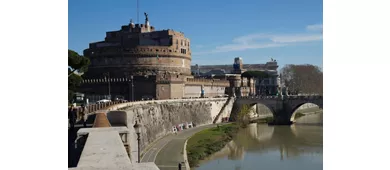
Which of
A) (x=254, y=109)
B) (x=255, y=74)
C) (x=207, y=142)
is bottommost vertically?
(x=207, y=142)

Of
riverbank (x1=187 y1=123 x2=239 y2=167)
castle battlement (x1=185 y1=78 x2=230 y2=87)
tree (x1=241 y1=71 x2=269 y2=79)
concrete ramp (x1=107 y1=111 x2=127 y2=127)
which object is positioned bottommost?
riverbank (x1=187 y1=123 x2=239 y2=167)

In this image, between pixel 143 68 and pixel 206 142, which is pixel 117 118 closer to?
pixel 206 142

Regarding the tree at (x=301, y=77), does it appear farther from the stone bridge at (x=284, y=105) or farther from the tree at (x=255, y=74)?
the tree at (x=255, y=74)

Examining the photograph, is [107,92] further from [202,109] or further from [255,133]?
[255,133]

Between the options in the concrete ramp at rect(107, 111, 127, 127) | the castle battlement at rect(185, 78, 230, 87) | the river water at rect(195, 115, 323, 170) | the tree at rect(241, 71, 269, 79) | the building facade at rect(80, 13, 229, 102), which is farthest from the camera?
the tree at rect(241, 71, 269, 79)

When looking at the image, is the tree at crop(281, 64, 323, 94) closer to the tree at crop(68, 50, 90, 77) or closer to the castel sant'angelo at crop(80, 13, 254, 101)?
the castel sant'angelo at crop(80, 13, 254, 101)

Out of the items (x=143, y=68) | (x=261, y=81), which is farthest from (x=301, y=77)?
(x=143, y=68)

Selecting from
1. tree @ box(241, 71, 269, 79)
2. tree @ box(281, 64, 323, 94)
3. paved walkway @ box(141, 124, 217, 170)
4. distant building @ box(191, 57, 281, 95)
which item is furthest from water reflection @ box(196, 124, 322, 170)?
tree @ box(241, 71, 269, 79)
